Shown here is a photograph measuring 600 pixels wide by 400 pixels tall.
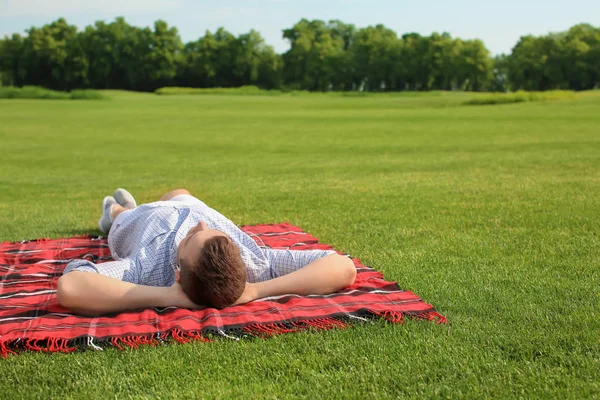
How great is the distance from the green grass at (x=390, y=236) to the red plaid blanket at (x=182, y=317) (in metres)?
0.13

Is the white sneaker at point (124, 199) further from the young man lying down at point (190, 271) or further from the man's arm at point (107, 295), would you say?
the man's arm at point (107, 295)

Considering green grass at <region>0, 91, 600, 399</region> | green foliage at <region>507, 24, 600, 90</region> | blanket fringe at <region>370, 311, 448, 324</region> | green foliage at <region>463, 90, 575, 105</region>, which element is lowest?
green grass at <region>0, 91, 600, 399</region>

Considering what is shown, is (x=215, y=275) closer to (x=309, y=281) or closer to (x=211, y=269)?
(x=211, y=269)

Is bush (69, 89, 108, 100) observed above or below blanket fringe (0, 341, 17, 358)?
above

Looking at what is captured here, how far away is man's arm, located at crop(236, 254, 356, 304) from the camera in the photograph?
396cm

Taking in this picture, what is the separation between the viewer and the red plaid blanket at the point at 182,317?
10.7 feet

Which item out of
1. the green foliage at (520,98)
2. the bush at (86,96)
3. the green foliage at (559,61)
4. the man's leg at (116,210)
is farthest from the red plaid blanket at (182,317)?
the green foliage at (559,61)

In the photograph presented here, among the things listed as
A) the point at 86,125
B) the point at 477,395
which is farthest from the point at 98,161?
the point at 477,395

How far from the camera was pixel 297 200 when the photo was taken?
332 inches

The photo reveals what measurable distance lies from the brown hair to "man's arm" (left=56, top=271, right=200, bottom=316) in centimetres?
13

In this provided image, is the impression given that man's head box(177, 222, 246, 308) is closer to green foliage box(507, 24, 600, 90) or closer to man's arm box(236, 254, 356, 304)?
man's arm box(236, 254, 356, 304)

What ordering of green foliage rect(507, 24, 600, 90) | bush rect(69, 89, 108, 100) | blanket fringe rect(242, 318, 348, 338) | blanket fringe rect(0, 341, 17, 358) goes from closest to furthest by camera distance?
blanket fringe rect(0, 341, 17, 358)
blanket fringe rect(242, 318, 348, 338)
bush rect(69, 89, 108, 100)
green foliage rect(507, 24, 600, 90)

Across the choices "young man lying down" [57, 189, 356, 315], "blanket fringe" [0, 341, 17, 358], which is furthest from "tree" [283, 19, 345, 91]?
"blanket fringe" [0, 341, 17, 358]

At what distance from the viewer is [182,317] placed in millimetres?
3568
